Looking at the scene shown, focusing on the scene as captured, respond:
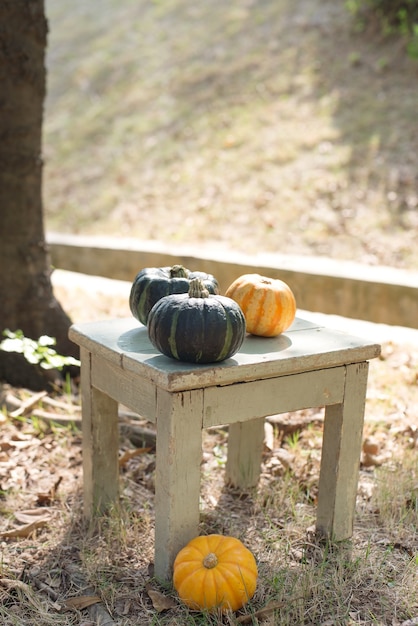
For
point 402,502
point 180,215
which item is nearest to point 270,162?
point 180,215

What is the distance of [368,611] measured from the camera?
2.41 metres

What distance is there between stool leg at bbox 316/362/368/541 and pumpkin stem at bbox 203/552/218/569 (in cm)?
61

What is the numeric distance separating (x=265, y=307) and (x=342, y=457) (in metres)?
0.65

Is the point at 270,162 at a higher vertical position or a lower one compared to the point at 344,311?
higher

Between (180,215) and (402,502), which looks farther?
(180,215)

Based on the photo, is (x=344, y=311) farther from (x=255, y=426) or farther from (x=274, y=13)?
(x=274, y=13)

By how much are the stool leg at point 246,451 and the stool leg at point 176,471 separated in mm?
722

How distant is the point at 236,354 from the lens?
2.49 meters

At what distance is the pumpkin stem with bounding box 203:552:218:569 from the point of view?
A: 7.77 ft

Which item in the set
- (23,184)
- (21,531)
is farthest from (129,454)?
(23,184)

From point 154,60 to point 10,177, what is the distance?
901 centimetres

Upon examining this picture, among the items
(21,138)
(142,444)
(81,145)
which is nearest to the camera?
(142,444)

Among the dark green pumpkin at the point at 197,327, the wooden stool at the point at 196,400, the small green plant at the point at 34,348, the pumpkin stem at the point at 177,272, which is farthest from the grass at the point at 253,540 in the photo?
the pumpkin stem at the point at 177,272

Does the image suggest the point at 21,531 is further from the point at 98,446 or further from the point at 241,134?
the point at 241,134
